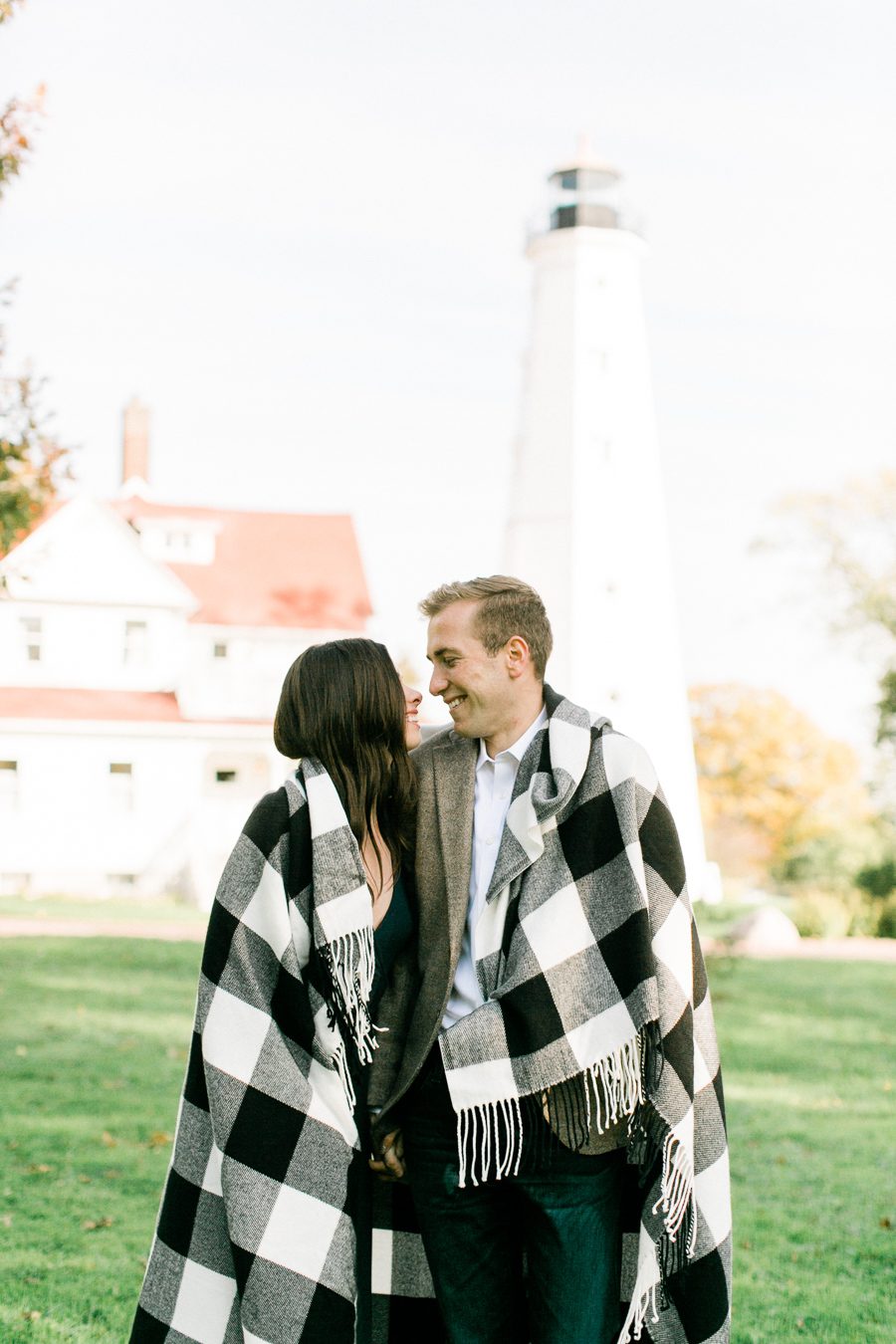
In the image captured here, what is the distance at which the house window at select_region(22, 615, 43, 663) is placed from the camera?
30.2m

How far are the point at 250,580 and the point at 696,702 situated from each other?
623 inches

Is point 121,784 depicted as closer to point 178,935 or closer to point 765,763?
point 178,935

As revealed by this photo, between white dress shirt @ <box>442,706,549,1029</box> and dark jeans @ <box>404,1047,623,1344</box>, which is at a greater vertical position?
white dress shirt @ <box>442,706,549,1029</box>

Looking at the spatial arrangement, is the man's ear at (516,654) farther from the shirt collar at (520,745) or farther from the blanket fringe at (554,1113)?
the blanket fringe at (554,1113)

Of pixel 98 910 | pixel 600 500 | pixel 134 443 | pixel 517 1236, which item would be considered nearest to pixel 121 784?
pixel 98 910

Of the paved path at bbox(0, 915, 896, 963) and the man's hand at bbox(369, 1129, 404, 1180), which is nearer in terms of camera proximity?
the man's hand at bbox(369, 1129, 404, 1180)

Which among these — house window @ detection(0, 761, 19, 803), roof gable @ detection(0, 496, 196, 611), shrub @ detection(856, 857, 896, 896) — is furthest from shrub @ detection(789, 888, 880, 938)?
house window @ detection(0, 761, 19, 803)

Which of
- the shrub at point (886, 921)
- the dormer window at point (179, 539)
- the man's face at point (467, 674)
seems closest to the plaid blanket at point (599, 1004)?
the man's face at point (467, 674)

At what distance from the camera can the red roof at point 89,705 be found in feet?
95.1

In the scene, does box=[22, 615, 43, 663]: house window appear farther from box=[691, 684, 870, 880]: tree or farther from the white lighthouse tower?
box=[691, 684, 870, 880]: tree

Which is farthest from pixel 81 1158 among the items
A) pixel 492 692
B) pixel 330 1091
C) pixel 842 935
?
pixel 842 935

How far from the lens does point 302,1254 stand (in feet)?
10.9

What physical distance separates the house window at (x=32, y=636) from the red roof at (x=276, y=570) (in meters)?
3.21

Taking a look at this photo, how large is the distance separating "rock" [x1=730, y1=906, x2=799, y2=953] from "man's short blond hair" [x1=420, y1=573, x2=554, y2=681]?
15356mm
